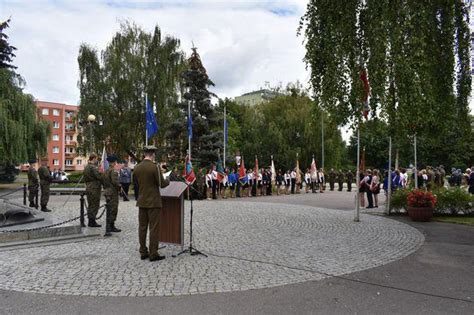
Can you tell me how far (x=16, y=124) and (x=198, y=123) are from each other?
14037mm

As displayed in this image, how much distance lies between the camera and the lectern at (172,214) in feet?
25.8

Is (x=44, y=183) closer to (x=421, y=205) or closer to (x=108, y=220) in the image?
→ (x=108, y=220)

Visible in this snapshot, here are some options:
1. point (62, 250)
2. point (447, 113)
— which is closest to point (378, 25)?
point (447, 113)

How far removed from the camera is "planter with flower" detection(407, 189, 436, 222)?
13.5m

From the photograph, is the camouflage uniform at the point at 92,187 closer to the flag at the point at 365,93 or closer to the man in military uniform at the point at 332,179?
the flag at the point at 365,93

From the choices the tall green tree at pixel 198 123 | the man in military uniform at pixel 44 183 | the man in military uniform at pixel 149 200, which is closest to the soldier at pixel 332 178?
the tall green tree at pixel 198 123

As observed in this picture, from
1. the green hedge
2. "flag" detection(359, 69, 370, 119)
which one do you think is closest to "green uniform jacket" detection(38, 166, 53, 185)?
"flag" detection(359, 69, 370, 119)

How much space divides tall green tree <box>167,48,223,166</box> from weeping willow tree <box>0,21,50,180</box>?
11611mm

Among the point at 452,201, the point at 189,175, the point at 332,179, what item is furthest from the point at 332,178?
the point at 189,175

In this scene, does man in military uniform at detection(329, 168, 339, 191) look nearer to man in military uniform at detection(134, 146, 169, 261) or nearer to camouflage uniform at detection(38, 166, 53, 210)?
camouflage uniform at detection(38, 166, 53, 210)

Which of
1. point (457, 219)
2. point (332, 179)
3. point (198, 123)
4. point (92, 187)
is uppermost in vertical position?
point (198, 123)

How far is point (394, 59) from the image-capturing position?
31.6 feet

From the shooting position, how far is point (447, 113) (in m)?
11.6

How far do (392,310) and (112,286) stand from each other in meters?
3.80
